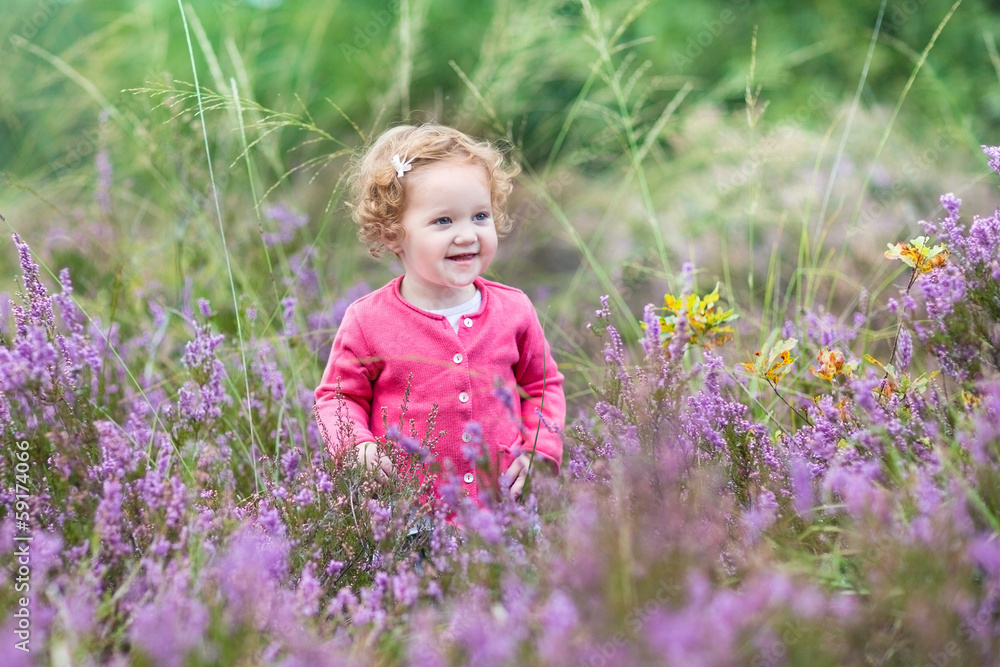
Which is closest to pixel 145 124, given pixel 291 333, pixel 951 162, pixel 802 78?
pixel 291 333

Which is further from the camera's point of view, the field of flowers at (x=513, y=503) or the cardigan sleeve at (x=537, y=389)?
the cardigan sleeve at (x=537, y=389)

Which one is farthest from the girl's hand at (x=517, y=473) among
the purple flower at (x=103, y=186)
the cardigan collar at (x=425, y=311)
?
the purple flower at (x=103, y=186)

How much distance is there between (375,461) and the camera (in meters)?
2.20

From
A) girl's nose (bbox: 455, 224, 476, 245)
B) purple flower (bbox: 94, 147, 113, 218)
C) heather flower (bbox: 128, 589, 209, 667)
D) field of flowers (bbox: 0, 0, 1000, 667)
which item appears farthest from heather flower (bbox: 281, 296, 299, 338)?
purple flower (bbox: 94, 147, 113, 218)

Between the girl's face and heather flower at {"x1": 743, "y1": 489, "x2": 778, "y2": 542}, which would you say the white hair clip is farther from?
heather flower at {"x1": 743, "y1": 489, "x2": 778, "y2": 542}

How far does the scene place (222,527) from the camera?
1.90m

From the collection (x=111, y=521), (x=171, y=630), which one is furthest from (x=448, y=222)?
(x=171, y=630)

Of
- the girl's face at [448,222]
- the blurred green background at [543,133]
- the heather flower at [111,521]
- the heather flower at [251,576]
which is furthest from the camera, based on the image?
the blurred green background at [543,133]

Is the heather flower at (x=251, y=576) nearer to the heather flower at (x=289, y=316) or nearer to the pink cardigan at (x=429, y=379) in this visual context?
the pink cardigan at (x=429, y=379)

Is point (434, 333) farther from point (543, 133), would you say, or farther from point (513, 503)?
point (543, 133)

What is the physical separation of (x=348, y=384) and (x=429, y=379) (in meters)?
0.21

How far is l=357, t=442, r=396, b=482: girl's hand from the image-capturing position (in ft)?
6.98

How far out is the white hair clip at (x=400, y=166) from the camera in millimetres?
2250

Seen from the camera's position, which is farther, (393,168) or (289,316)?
(289,316)
